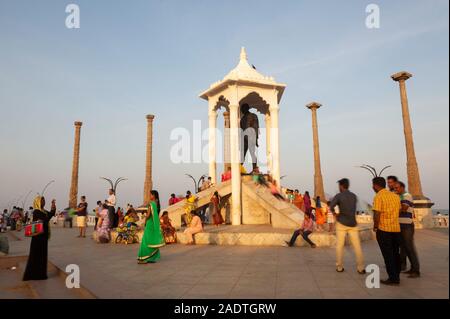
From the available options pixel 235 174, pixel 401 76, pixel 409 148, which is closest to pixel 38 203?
pixel 235 174

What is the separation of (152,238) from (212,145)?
925cm

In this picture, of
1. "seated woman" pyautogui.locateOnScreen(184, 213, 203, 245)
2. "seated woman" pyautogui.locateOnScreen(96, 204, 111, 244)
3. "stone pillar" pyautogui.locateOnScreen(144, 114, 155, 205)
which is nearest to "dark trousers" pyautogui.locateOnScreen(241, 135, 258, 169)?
"seated woman" pyautogui.locateOnScreen(184, 213, 203, 245)

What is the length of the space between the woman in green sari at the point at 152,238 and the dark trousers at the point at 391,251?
5271 millimetres

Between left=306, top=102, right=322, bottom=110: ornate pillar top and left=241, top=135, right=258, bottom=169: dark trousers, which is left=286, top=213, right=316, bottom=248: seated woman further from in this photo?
left=306, top=102, right=322, bottom=110: ornate pillar top

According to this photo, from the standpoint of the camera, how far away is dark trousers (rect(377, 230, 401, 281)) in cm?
533

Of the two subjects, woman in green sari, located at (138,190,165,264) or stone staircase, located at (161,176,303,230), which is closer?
woman in green sari, located at (138,190,165,264)

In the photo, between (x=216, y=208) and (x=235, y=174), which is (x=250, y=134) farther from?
(x=216, y=208)

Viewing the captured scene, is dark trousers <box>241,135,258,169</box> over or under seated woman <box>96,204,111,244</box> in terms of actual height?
over

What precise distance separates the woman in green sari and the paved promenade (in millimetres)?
277

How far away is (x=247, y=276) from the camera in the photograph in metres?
6.05

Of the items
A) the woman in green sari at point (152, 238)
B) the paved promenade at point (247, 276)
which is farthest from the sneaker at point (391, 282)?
the woman in green sari at point (152, 238)

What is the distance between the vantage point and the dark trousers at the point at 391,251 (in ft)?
17.5

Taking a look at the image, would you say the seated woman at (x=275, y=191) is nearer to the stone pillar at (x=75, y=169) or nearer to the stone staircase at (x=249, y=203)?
the stone staircase at (x=249, y=203)
